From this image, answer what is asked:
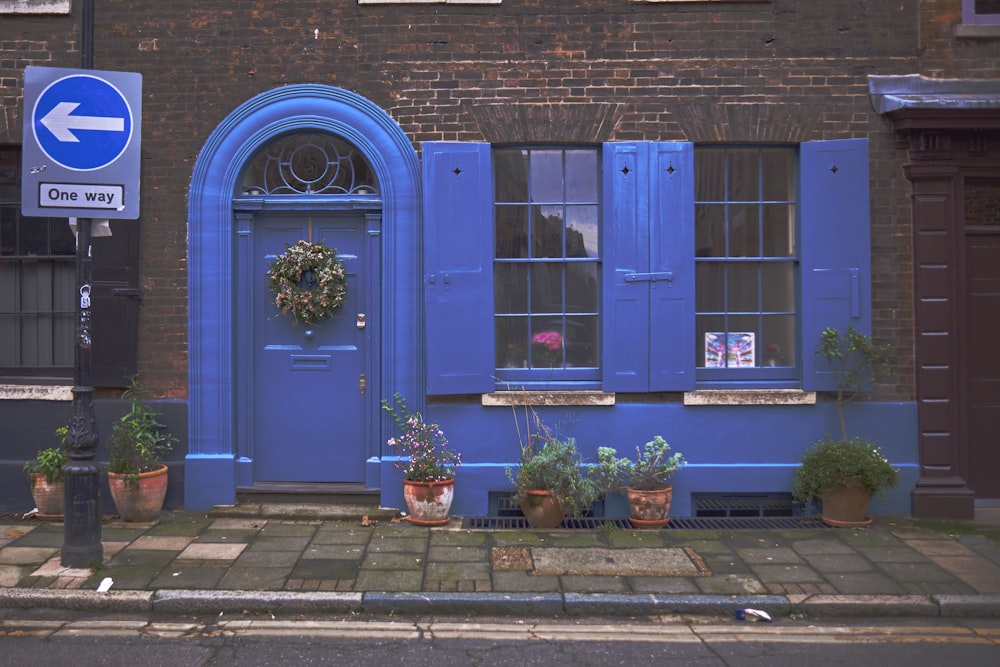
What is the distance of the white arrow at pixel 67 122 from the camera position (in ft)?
20.7

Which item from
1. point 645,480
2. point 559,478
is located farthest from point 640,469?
point 559,478

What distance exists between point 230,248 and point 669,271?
409cm

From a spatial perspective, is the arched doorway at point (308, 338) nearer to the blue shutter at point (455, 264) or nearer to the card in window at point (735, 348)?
the blue shutter at point (455, 264)

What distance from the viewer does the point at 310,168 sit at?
822 cm

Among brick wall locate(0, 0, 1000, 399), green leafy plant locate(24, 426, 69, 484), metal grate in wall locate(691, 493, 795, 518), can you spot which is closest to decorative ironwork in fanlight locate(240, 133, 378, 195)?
brick wall locate(0, 0, 1000, 399)

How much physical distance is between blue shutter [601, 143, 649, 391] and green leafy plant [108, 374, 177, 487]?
4186 millimetres

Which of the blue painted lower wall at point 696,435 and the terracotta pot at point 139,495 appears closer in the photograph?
the terracotta pot at point 139,495

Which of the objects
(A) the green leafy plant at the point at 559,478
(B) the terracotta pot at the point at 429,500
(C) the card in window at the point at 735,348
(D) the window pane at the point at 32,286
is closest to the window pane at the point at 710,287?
(C) the card in window at the point at 735,348

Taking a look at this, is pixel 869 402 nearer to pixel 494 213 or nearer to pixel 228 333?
pixel 494 213

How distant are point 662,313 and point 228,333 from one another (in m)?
4.04

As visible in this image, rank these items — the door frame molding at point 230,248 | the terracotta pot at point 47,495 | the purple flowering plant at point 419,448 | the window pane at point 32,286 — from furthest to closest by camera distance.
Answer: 1. the window pane at point 32,286
2. the door frame molding at point 230,248
3. the terracotta pot at point 47,495
4. the purple flowering plant at point 419,448

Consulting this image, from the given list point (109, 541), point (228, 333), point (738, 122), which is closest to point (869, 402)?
point (738, 122)

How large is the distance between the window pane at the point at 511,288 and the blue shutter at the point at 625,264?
0.78 m

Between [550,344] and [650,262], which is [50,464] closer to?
[550,344]
